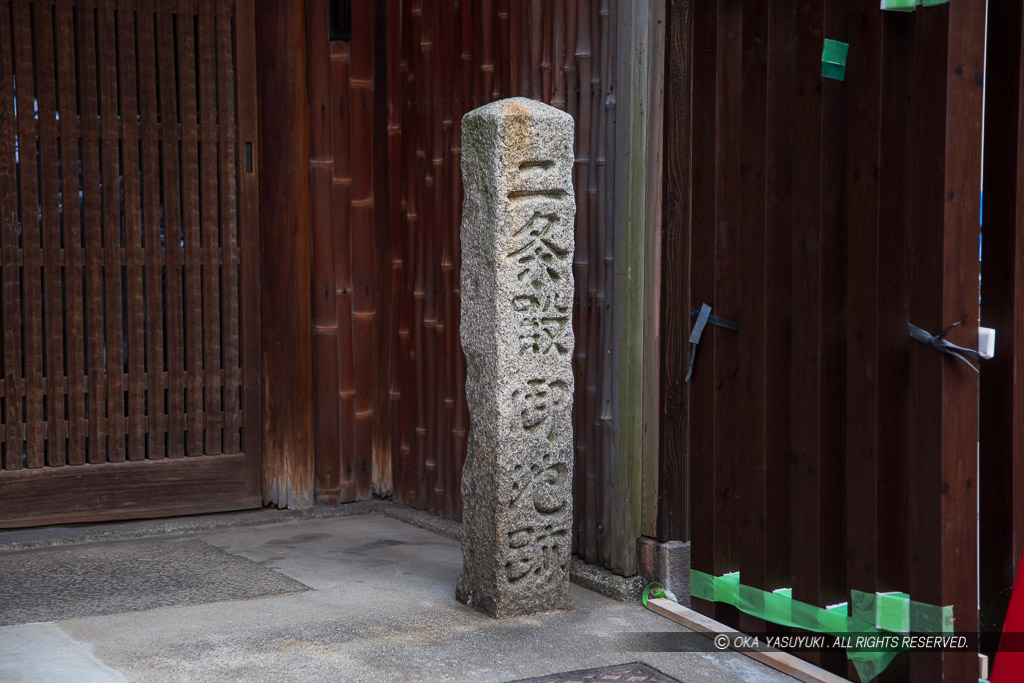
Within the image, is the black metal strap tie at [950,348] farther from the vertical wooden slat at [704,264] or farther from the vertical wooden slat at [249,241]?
the vertical wooden slat at [249,241]

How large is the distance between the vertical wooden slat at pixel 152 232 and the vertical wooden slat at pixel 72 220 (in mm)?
296

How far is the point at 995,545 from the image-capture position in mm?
3459

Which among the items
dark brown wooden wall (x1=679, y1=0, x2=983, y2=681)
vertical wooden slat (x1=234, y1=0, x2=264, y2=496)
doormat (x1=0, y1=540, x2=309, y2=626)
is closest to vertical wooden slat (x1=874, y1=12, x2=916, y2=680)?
dark brown wooden wall (x1=679, y1=0, x2=983, y2=681)

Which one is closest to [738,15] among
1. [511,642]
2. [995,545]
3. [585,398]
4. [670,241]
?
[670,241]

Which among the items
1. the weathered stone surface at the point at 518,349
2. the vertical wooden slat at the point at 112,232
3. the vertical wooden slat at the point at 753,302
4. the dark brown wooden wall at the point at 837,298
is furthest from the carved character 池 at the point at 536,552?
the vertical wooden slat at the point at 112,232

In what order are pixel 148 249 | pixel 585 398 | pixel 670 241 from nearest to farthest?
pixel 670 241, pixel 585 398, pixel 148 249

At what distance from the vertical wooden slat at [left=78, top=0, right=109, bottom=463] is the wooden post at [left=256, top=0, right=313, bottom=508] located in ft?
2.61

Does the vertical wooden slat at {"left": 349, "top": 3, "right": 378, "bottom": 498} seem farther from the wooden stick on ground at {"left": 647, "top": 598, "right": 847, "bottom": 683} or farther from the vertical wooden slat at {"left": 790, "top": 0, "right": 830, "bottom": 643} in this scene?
the vertical wooden slat at {"left": 790, "top": 0, "right": 830, "bottom": 643}

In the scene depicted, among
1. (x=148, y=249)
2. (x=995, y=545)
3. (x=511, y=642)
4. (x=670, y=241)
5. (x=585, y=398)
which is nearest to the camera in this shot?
(x=995, y=545)

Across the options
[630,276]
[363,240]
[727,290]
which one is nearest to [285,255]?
[363,240]

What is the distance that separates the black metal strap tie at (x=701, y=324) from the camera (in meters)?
3.99

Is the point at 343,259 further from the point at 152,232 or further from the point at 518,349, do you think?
the point at 518,349

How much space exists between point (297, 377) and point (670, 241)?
2412mm

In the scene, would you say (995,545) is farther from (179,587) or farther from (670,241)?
(179,587)
